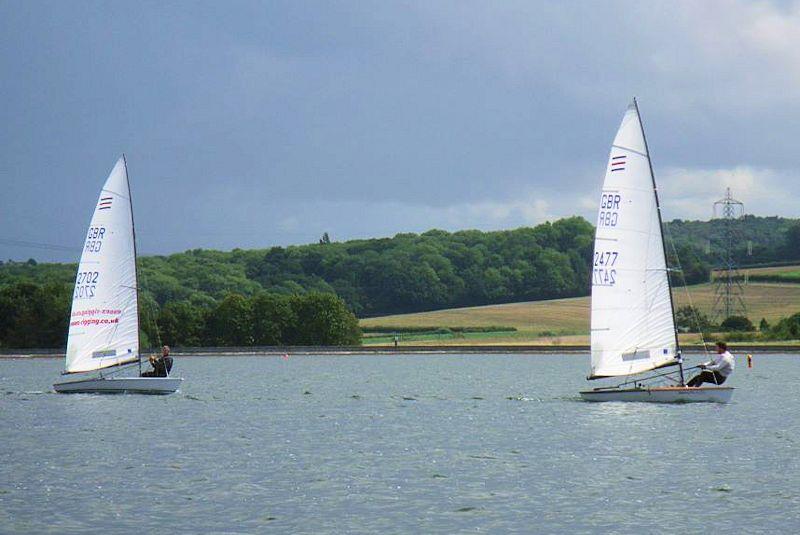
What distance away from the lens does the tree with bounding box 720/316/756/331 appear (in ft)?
486

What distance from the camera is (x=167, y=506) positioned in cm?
2748

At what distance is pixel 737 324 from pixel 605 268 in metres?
104

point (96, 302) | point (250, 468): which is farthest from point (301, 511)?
point (96, 302)

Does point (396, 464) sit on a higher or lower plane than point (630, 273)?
lower

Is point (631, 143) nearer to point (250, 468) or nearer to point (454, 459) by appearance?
point (454, 459)

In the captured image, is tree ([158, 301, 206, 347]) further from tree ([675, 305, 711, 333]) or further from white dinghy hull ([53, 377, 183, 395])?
white dinghy hull ([53, 377, 183, 395])

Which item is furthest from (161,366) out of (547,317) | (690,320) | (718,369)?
(547,317)

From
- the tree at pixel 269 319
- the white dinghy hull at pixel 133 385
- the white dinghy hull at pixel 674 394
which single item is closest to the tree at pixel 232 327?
the tree at pixel 269 319

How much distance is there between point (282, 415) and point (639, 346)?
14.2 meters

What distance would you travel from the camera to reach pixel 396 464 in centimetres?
3466

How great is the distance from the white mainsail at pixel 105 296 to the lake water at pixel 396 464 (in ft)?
7.31

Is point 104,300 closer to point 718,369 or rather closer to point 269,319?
point 718,369

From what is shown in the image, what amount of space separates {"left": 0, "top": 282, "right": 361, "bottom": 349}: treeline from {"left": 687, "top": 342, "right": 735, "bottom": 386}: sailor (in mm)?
100471

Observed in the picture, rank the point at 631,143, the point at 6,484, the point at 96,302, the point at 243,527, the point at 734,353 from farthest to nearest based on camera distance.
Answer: the point at 734,353 < the point at 96,302 < the point at 631,143 < the point at 6,484 < the point at 243,527
